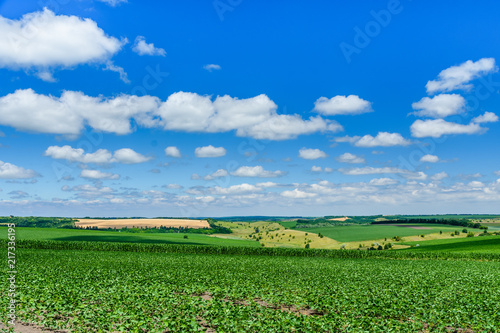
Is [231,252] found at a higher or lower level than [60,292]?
lower

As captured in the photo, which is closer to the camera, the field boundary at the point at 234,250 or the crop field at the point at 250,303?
the crop field at the point at 250,303

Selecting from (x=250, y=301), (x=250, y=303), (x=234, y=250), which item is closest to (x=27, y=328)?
(x=250, y=301)

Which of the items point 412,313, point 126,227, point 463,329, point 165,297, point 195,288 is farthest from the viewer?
point 126,227

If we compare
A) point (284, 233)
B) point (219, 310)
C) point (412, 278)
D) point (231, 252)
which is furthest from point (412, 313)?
point (284, 233)

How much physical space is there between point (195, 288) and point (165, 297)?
293 cm

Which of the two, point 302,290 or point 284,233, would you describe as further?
point 284,233

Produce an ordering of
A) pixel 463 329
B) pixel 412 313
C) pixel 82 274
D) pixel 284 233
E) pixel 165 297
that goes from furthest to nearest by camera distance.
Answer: pixel 284 233 → pixel 82 274 → pixel 165 297 → pixel 412 313 → pixel 463 329

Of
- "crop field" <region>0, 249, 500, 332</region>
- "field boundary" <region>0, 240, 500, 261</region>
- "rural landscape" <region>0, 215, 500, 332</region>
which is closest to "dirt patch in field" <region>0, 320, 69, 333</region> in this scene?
"rural landscape" <region>0, 215, 500, 332</region>

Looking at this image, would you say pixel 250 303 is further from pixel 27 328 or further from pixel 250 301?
pixel 27 328

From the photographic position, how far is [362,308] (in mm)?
18031

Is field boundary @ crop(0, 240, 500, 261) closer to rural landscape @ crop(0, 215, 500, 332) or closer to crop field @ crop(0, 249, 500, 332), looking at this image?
rural landscape @ crop(0, 215, 500, 332)

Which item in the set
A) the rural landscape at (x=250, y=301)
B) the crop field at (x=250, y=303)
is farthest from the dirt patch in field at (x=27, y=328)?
the crop field at (x=250, y=303)

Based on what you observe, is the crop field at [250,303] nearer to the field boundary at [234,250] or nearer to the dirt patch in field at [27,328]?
the dirt patch in field at [27,328]

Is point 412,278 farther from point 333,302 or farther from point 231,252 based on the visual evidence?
point 231,252
